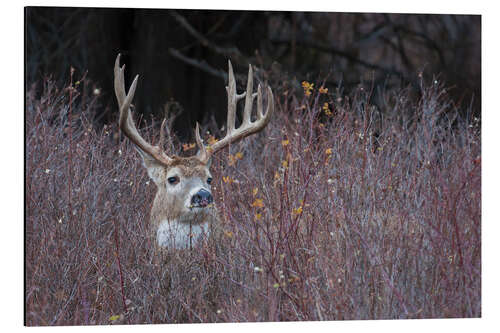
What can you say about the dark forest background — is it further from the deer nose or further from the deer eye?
the deer nose

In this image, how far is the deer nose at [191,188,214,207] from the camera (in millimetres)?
5316

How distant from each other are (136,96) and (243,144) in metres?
2.41

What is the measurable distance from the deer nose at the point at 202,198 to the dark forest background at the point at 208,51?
2.60 meters

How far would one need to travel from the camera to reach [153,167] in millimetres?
5676

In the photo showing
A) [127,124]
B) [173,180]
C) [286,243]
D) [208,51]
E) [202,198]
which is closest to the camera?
[286,243]

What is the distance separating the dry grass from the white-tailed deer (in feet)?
0.46

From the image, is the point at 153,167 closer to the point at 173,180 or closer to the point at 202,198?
the point at 173,180

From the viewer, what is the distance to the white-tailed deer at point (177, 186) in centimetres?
539

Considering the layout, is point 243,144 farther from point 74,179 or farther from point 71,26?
point 71,26

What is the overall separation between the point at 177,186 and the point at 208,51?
162 inches

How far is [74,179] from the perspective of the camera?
554 centimetres

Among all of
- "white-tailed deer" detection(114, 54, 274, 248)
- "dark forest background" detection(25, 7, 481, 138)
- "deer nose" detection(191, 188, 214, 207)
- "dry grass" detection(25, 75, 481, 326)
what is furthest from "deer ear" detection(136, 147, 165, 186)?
"dark forest background" detection(25, 7, 481, 138)

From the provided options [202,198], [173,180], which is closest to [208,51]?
[173,180]
